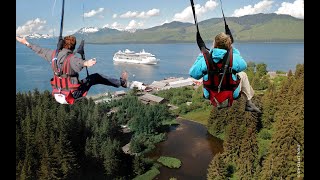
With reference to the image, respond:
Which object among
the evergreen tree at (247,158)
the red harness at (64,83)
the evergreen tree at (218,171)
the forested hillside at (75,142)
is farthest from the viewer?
the forested hillside at (75,142)

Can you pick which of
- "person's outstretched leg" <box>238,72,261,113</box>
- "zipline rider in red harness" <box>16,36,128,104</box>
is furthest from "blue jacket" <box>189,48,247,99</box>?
"zipline rider in red harness" <box>16,36,128,104</box>

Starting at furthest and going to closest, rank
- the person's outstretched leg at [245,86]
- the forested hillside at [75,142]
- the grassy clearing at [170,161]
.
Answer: the grassy clearing at [170,161], the forested hillside at [75,142], the person's outstretched leg at [245,86]

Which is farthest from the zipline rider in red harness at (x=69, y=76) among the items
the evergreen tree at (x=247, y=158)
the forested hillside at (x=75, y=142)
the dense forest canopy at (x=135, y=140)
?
the evergreen tree at (x=247, y=158)

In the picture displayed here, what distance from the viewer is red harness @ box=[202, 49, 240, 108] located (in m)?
3.34

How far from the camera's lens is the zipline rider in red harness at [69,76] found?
3816 millimetres

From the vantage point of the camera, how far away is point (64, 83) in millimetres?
3977

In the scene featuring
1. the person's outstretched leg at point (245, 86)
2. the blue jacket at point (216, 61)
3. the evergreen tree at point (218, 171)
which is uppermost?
the blue jacket at point (216, 61)

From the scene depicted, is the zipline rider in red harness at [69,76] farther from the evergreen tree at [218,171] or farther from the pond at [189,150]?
the pond at [189,150]

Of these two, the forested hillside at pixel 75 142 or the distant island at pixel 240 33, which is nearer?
the forested hillside at pixel 75 142

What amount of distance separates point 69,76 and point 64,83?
0.34ft

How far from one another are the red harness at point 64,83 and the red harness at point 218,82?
136 cm

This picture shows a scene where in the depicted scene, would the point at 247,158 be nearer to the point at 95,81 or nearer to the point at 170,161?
the point at 170,161

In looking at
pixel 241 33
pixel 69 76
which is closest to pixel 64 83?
pixel 69 76
